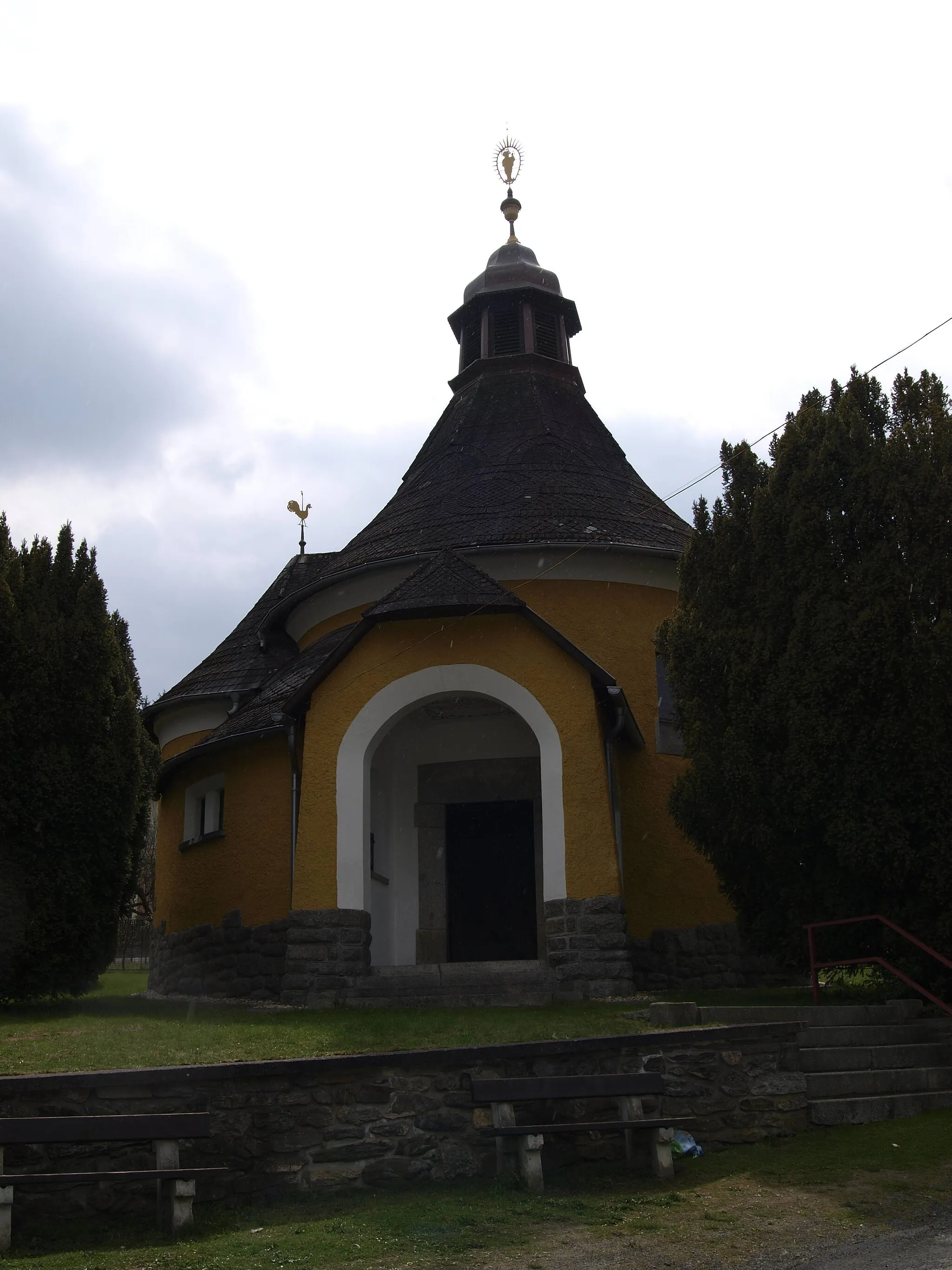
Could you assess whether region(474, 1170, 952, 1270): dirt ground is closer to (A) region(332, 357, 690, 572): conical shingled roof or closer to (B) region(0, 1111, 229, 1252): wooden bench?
(B) region(0, 1111, 229, 1252): wooden bench

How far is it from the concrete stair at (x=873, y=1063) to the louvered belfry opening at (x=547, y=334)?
13591 millimetres

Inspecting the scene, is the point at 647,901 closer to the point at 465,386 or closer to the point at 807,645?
the point at 807,645

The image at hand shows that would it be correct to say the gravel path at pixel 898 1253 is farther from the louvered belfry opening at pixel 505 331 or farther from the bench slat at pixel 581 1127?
the louvered belfry opening at pixel 505 331

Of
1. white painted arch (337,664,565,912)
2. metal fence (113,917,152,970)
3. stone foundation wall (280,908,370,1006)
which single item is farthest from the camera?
metal fence (113,917,152,970)

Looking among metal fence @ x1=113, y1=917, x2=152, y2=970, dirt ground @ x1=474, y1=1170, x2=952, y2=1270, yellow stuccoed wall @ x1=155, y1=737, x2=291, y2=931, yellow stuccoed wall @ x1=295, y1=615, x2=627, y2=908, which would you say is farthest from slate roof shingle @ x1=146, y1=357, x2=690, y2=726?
metal fence @ x1=113, y1=917, x2=152, y2=970

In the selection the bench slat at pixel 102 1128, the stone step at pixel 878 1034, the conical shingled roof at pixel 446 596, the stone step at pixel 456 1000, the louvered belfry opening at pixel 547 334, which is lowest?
the bench slat at pixel 102 1128

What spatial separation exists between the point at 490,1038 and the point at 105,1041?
259cm

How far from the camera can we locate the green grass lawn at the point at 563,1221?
563 cm

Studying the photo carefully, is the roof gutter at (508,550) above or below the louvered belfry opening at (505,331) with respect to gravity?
below

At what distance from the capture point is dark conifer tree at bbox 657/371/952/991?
32.7ft

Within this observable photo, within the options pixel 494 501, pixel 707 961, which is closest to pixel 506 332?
pixel 494 501

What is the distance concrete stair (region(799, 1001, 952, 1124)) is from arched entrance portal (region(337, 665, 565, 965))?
16.7 feet

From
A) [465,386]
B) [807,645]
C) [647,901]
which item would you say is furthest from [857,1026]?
[465,386]

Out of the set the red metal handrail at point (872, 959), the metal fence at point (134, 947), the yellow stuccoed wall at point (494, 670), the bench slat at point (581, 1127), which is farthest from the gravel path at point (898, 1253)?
the metal fence at point (134, 947)
